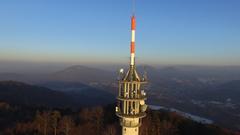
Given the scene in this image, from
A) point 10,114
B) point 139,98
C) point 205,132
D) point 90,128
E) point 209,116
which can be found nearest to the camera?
point 139,98

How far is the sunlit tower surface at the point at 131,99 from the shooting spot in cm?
2678

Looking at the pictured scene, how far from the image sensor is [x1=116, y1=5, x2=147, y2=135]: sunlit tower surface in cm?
2678

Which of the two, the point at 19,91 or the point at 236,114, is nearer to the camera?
the point at 236,114

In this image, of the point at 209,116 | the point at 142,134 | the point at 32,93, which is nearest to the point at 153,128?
the point at 142,134

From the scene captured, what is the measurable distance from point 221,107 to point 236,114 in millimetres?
22389

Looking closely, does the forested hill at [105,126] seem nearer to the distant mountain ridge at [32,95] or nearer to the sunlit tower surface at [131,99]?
the sunlit tower surface at [131,99]

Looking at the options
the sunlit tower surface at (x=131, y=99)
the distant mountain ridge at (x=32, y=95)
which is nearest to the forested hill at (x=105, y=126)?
the sunlit tower surface at (x=131, y=99)

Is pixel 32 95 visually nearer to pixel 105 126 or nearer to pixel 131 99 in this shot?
pixel 105 126

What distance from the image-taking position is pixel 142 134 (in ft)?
173

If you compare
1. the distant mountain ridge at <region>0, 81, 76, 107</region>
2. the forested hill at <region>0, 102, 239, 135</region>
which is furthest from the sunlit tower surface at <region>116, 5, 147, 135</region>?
the distant mountain ridge at <region>0, 81, 76, 107</region>

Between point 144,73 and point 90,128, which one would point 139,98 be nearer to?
point 144,73

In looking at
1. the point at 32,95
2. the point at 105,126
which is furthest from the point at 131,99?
the point at 32,95

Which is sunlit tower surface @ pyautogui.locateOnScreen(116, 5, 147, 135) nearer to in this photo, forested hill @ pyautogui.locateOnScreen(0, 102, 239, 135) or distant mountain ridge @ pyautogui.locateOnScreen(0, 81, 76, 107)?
forested hill @ pyautogui.locateOnScreen(0, 102, 239, 135)

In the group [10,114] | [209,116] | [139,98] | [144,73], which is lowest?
[209,116]
